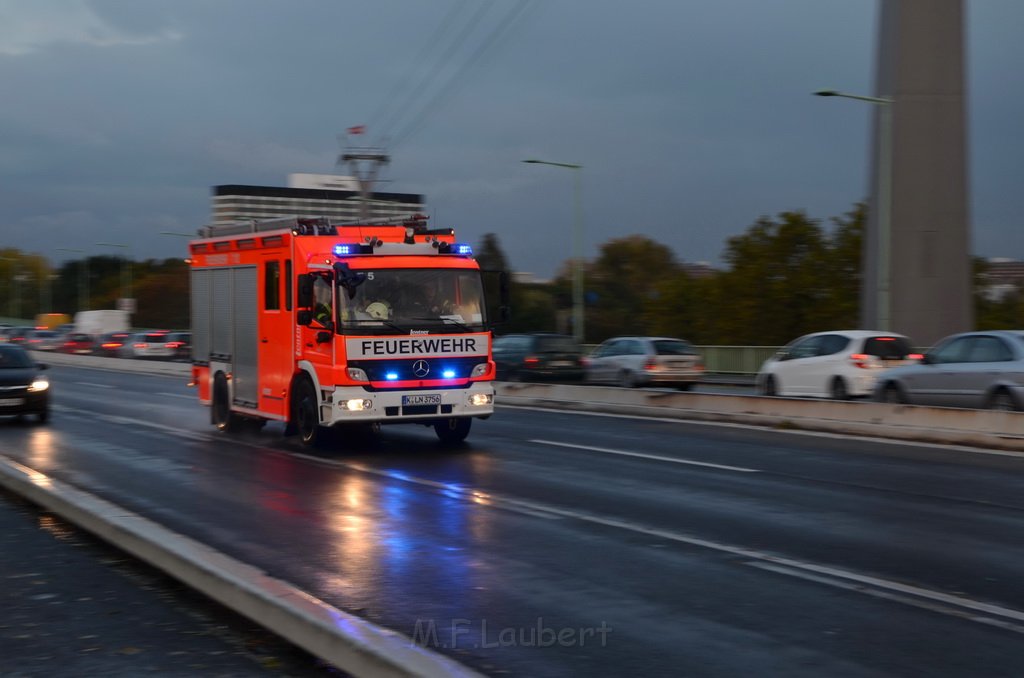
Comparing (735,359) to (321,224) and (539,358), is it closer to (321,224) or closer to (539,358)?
(539,358)

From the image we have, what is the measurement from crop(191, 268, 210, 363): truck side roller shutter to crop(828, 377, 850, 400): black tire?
39.6 feet

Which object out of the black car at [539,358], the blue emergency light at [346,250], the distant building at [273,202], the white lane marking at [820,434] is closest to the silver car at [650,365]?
the black car at [539,358]

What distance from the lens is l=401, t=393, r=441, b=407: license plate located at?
623 inches

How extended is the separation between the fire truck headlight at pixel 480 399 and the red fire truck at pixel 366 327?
0.02 m

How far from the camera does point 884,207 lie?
3084 centimetres

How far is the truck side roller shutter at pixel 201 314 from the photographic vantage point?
20344 millimetres

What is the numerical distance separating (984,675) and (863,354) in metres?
18.7

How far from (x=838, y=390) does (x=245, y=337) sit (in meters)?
11.8

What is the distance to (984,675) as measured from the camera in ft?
17.5

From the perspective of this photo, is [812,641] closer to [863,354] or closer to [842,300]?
[863,354]

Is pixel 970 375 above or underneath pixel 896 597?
above

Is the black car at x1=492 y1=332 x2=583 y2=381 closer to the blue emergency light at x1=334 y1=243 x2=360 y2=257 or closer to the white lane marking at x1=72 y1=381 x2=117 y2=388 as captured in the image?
the white lane marking at x1=72 y1=381 x2=117 y2=388

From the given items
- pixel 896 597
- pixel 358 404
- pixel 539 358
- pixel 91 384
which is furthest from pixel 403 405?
pixel 91 384

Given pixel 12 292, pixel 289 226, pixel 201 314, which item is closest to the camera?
pixel 289 226
